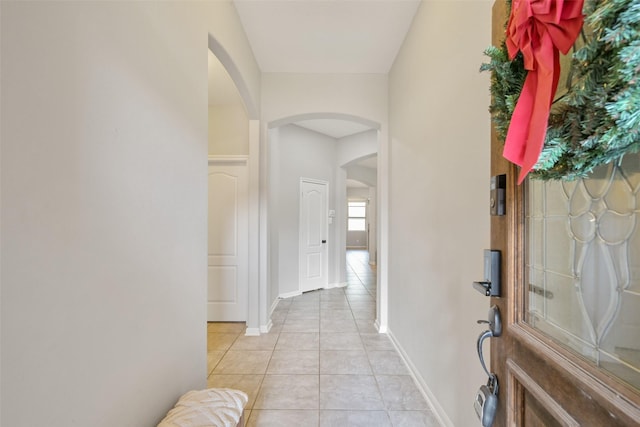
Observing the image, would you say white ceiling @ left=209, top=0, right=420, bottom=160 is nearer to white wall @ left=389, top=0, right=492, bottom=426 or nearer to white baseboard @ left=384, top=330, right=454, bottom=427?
white wall @ left=389, top=0, right=492, bottom=426

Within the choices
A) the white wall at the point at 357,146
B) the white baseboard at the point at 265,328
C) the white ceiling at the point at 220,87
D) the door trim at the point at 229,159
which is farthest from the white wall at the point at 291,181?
the white baseboard at the point at 265,328

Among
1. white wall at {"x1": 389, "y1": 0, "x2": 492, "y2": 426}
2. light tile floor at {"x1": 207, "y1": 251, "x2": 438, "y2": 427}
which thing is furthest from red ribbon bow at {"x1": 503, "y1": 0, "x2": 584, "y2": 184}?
light tile floor at {"x1": 207, "y1": 251, "x2": 438, "y2": 427}

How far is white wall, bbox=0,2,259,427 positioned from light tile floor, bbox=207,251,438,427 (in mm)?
959

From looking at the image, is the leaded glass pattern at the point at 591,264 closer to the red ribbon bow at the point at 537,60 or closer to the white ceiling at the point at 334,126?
the red ribbon bow at the point at 537,60

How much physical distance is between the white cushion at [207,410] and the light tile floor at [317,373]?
82cm

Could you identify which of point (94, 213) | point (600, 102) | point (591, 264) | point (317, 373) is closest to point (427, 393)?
point (317, 373)

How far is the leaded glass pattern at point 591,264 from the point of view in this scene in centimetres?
51

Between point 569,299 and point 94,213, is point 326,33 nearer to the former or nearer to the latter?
point 94,213

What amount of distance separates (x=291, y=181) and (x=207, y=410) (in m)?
3.82

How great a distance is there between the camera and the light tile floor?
5.96 ft

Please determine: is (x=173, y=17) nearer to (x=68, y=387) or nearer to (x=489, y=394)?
(x=68, y=387)

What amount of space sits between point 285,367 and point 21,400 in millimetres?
2101

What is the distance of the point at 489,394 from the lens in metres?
0.80

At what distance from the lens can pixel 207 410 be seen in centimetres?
106
